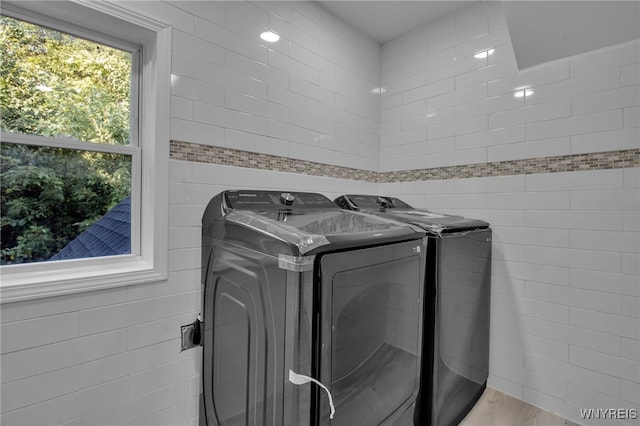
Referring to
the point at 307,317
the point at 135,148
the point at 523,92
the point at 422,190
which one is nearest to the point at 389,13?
the point at 523,92

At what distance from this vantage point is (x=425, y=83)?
246 centimetres

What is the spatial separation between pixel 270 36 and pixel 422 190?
5.20 ft

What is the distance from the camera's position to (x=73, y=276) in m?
1.29

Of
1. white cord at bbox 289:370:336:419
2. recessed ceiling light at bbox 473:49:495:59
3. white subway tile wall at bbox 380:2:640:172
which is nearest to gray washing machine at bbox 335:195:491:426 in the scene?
white subway tile wall at bbox 380:2:640:172

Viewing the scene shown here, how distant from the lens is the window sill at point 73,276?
1.17 metres

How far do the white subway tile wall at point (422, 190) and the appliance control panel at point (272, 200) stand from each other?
0.61 feet

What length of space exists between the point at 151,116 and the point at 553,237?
7.86 feet

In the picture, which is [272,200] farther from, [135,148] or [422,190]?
[422,190]

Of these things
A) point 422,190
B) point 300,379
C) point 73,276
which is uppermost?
point 422,190

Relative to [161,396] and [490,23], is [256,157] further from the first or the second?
[490,23]

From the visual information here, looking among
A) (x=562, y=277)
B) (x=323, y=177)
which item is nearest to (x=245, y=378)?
(x=323, y=177)

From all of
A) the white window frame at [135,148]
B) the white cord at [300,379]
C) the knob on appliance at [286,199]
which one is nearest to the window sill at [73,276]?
the white window frame at [135,148]

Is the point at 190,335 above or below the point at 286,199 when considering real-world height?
below

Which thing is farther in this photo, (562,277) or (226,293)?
(562,277)
